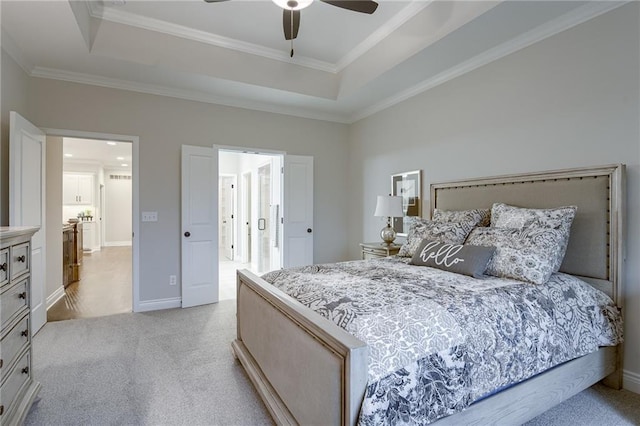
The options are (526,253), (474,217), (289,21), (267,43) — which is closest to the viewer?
(526,253)

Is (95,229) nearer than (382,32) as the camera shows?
No

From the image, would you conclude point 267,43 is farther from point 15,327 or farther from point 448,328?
point 448,328

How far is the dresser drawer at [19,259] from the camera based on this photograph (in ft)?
5.60

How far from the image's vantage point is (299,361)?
151 centimetres

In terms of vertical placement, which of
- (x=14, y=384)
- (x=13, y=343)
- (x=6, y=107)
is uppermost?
(x=6, y=107)

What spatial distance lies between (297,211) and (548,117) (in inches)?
124

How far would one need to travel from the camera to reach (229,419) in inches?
72.4

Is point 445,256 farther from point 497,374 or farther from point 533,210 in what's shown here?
point 497,374

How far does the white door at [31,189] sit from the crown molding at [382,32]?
3.35m

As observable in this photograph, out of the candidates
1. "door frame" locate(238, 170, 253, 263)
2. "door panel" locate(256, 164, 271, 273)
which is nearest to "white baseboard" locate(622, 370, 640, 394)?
"door panel" locate(256, 164, 271, 273)

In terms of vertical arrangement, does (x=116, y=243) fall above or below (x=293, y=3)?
below

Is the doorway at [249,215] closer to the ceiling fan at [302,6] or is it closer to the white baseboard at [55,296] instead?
the white baseboard at [55,296]

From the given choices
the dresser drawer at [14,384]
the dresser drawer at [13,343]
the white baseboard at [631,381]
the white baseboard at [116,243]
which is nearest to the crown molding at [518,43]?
the white baseboard at [631,381]

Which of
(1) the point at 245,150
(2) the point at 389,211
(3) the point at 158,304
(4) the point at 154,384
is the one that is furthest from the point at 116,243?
(2) the point at 389,211
